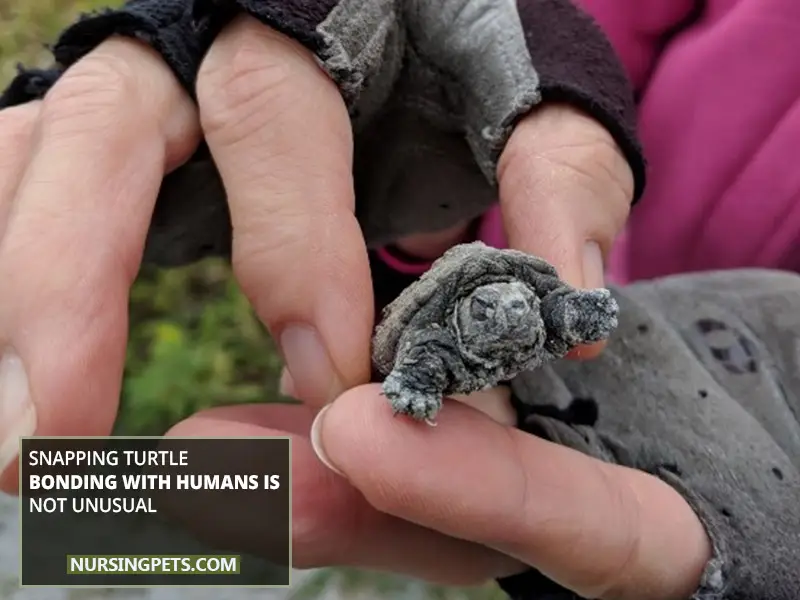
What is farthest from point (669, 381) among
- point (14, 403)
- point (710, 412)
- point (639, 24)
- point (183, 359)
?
point (183, 359)

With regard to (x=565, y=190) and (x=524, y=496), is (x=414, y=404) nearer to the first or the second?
(x=524, y=496)

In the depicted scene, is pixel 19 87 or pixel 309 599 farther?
pixel 309 599

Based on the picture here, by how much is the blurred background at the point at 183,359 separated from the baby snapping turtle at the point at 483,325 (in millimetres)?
464

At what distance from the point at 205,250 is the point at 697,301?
0.36 m

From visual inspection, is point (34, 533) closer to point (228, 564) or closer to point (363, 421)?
point (228, 564)

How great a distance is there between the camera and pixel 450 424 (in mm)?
466

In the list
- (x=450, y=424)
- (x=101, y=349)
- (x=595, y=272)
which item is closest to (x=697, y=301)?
(x=595, y=272)

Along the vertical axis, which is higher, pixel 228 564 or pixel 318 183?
pixel 318 183

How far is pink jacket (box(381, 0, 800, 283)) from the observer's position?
0.88 metres

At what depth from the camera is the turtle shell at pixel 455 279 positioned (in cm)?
45

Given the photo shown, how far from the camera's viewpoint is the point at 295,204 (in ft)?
1.64

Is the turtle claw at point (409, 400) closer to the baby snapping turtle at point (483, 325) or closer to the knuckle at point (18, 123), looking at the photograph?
the baby snapping turtle at point (483, 325)

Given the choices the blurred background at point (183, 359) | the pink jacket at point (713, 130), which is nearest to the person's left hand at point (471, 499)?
the blurred background at point (183, 359)

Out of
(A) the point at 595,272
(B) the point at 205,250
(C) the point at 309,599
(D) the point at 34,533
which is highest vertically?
(A) the point at 595,272
